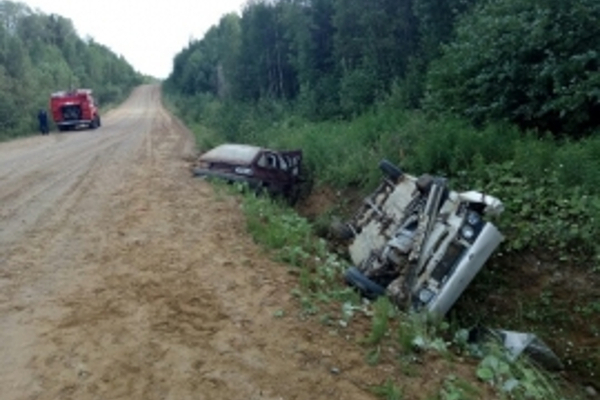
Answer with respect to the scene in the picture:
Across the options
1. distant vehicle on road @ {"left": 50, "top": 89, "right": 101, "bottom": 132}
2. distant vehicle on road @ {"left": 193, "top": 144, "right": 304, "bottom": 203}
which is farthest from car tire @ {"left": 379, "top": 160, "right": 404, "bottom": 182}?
distant vehicle on road @ {"left": 50, "top": 89, "right": 101, "bottom": 132}

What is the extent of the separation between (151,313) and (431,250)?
11.5 feet

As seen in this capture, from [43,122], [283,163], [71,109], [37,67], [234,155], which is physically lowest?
[43,122]

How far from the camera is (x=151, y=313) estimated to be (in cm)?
490

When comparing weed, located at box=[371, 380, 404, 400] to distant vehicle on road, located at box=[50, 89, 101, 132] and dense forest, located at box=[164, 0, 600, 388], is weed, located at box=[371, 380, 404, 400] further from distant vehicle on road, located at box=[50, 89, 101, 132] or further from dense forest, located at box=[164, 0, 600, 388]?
distant vehicle on road, located at box=[50, 89, 101, 132]

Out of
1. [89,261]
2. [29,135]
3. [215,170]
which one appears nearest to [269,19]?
[29,135]

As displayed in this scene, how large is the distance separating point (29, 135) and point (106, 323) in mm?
27892

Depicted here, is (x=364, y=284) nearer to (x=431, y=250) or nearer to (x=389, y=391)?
(x=431, y=250)

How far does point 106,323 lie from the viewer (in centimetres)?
466

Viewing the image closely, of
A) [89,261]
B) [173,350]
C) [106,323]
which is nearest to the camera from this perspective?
[173,350]

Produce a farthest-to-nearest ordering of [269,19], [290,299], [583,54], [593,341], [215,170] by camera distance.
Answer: [269,19] → [215,170] → [583,54] → [593,341] → [290,299]

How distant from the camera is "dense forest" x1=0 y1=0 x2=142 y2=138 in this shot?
30.5 metres

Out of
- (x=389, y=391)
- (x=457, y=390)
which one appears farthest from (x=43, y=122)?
(x=457, y=390)

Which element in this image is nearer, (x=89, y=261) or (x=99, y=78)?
(x=89, y=261)

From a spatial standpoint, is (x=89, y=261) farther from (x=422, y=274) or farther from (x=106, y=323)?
(x=422, y=274)
